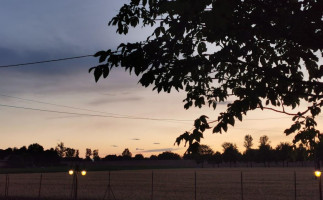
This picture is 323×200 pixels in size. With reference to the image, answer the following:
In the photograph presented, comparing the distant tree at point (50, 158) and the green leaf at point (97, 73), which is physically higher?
the green leaf at point (97, 73)

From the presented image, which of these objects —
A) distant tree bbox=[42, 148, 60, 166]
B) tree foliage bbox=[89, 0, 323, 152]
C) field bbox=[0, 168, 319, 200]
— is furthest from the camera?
distant tree bbox=[42, 148, 60, 166]

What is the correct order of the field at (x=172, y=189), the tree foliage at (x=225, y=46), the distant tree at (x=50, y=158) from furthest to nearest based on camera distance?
the distant tree at (x=50, y=158)
the field at (x=172, y=189)
the tree foliage at (x=225, y=46)

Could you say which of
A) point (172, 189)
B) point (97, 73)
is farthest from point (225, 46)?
point (172, 189)

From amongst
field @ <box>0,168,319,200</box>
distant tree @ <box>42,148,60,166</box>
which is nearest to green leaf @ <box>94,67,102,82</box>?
→ field @ <box>0,168,319,200</box>

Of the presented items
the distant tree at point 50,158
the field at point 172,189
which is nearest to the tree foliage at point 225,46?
the field at point 172,189

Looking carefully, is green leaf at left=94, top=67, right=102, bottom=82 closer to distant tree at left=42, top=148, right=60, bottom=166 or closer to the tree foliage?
the tree foliage

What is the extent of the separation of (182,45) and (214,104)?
7.27 feet

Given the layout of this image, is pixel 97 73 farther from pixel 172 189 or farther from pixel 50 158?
pixel 50 158

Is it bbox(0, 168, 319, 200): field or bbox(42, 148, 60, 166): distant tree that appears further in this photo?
bbox(42, 148, 60, 166): distant tree

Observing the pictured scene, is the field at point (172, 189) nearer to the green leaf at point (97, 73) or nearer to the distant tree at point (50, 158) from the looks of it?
the green leaf at point (97, 73)

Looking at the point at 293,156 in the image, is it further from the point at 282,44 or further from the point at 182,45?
the point at 182,45

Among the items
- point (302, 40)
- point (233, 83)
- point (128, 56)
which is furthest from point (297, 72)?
point (128, 56)

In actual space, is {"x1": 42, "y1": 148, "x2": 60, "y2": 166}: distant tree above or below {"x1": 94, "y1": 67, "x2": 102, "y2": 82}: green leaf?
below

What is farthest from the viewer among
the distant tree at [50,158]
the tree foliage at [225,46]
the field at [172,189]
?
the distant tree at [50,158]
